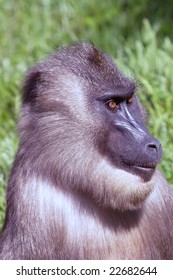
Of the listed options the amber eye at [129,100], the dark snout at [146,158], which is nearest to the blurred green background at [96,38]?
the amber eye at [129,100]

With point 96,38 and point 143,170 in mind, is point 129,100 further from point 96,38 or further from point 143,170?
point 96,38

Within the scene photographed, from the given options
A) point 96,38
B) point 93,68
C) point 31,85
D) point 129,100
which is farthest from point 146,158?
point 96,38

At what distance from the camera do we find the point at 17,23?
9.29 m

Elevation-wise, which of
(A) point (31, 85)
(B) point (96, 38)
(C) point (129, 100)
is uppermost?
(B) point (96, 38)

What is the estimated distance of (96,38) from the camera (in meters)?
9.05

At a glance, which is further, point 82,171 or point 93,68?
point 93,68

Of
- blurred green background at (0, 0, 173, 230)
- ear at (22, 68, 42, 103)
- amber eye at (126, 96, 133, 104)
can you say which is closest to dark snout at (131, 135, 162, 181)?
amber eye at (126, 96, 133, 104)

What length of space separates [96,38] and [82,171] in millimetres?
4207

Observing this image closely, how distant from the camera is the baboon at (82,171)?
4926 mm

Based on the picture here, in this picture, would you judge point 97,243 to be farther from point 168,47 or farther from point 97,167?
point 168,47

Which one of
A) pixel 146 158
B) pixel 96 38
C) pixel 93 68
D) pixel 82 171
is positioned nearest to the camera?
pixel 146 158

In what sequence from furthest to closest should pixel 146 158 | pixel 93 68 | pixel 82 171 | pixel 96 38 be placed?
1. pixel 96 38
2. pixel 93 68
3. pixel 82 171
4. pixel 146 158
